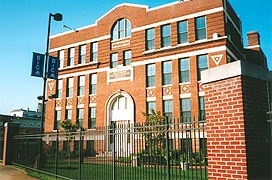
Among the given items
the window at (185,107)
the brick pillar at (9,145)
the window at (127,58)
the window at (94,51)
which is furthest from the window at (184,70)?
the brick pillar at (9,145)

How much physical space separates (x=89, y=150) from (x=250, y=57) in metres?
25.9

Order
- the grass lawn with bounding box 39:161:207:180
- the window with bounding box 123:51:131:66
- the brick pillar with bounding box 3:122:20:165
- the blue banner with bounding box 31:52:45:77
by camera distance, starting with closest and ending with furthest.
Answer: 1. the grass lawn with bounding box 39:161:207:180
2. the blue banner with bounding box 31:52:45:77
3. the brick pillar with bounding box 3:122:20:165
4. the window with bounding box 123:51:131:66

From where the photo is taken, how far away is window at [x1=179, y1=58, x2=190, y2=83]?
22.4m

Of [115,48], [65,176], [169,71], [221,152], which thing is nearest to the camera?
[221,152]

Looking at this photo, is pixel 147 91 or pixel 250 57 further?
pixel 250 57

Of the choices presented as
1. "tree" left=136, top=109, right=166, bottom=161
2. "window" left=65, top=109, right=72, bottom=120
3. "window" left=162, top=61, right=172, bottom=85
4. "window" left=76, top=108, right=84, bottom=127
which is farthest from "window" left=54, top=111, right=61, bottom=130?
"tree" left=136, top=109, right=166, bottom=161

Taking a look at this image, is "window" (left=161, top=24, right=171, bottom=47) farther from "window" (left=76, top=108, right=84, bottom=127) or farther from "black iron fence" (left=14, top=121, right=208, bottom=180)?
"black iron fence" (left=14, top=121, right=208, bottom=180)

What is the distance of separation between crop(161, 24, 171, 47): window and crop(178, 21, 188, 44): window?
953 mm

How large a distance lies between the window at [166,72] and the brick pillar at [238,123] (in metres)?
17.9

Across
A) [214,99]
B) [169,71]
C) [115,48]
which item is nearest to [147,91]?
[169,71]

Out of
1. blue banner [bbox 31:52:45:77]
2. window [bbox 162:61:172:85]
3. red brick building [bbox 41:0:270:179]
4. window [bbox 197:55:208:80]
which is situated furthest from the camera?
window [bbox 162:61:172:85]

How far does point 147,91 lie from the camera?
24.0m

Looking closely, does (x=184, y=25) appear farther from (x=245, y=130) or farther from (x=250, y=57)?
(x=245, y=130)

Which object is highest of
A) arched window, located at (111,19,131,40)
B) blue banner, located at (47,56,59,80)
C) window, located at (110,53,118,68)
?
arched window, located at (111,19,131,40)
